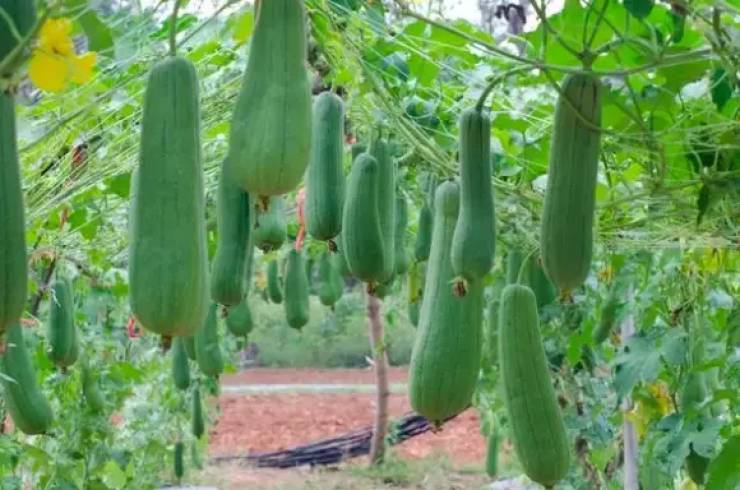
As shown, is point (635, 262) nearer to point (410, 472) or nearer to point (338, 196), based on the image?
point (338, 196)

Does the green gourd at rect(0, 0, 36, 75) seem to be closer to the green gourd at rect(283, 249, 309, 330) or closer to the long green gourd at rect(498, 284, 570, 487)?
the long green gourd at rect(498, 284, 570, 487)

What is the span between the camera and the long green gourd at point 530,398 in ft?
7.36

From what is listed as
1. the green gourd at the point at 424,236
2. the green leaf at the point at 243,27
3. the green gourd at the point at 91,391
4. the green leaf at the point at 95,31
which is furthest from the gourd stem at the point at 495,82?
the green gourd at the point at 91,391

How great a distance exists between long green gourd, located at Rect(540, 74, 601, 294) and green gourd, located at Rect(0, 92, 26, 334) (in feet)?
2.86

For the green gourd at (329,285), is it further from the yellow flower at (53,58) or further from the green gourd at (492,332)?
the yellow flower at (53,58)

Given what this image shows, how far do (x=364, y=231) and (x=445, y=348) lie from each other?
1.20 ft

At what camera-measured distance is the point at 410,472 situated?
12.0 meters

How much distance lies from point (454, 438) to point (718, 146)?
12903mm

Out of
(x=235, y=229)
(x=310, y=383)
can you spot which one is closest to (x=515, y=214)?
(x=235, y=229)

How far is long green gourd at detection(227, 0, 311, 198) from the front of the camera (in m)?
1.47

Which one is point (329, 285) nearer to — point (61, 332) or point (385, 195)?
point (61, 332)

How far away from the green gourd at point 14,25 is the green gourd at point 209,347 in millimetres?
3447

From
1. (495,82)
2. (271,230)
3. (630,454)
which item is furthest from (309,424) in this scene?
(495,82)

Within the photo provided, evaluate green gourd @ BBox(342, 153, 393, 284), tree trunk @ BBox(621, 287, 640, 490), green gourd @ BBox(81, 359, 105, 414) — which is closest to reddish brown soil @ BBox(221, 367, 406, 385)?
green gourd @ BBox(81, 359, 105, 414)
